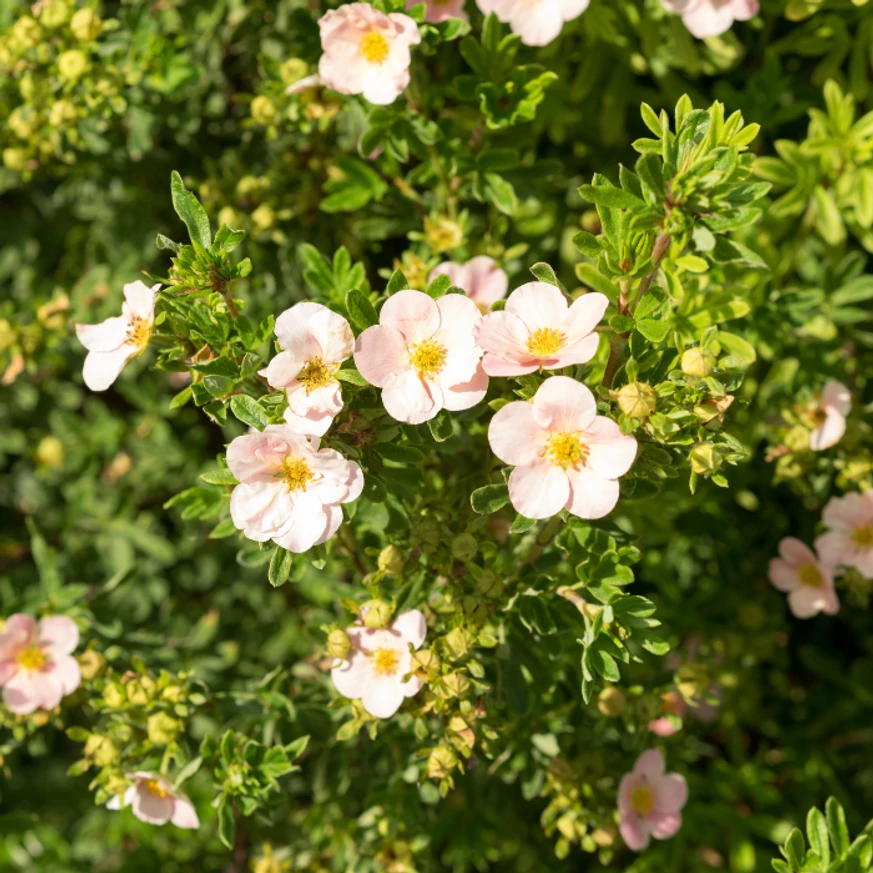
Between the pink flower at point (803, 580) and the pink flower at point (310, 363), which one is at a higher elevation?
the pink flower at point (310, 363)

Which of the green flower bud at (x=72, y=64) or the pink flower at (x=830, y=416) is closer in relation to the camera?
the pink flower at (x=830, y=416)

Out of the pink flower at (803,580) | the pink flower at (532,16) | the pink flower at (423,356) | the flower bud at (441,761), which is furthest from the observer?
the pink flower at (803,580)

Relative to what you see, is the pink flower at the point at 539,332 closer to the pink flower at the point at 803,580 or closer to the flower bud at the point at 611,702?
the flower bud at the point at 611,702

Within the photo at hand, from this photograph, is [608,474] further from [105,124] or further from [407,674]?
[105,124]

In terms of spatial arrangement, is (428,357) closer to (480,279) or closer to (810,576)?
(480,279)

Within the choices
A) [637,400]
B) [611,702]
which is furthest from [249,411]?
[611,702]

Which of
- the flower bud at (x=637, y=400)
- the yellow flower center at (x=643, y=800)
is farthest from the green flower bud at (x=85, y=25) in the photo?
the yellow flower center at (x=643, y=800)

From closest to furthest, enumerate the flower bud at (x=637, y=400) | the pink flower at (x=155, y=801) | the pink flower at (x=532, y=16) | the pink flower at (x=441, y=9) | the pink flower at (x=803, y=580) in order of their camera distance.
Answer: the flower bud at (x=637, y=400) → the pink flower at (x=155, y=801) → the pink flower at (x=532, y=16) → the pink flower at (x=441, y=9) → the pink flower at (x=803, y=580)

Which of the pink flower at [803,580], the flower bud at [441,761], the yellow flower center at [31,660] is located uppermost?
the yellow flower center at [31,660]
